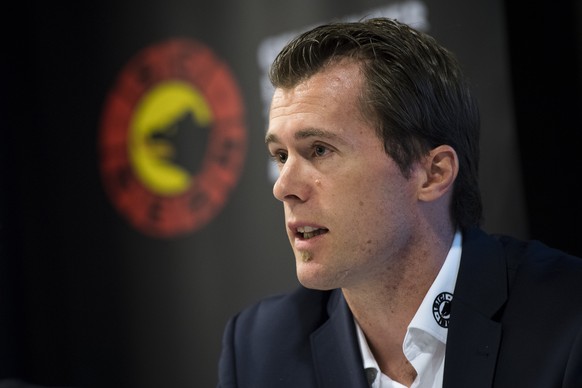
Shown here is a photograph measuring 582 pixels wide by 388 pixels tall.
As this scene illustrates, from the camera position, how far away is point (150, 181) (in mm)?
4145

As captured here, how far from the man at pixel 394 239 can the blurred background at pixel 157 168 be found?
81cm

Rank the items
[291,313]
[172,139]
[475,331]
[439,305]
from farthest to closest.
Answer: [172,139]
[291,313]
[439,305]
[475,331]

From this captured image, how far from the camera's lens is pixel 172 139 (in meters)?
4.10

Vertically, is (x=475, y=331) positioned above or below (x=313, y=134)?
below

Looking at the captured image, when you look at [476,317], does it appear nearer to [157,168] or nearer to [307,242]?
[307,242]

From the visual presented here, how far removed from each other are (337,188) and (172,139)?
2170 mm

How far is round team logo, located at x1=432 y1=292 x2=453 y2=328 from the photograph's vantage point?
6.95 ft

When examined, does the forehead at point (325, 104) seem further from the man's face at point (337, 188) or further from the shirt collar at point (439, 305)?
the shirt collar at point (439, 305)

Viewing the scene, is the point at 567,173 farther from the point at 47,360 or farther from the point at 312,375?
the point at 47,360

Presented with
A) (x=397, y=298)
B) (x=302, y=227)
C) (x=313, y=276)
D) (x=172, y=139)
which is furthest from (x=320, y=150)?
(x=172, y=139)

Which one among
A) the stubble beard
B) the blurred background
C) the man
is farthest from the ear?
the blurred background

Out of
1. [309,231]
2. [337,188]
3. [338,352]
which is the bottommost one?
[338,352]

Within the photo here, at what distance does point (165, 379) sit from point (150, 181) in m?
1.04

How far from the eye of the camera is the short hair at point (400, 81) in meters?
2.13
